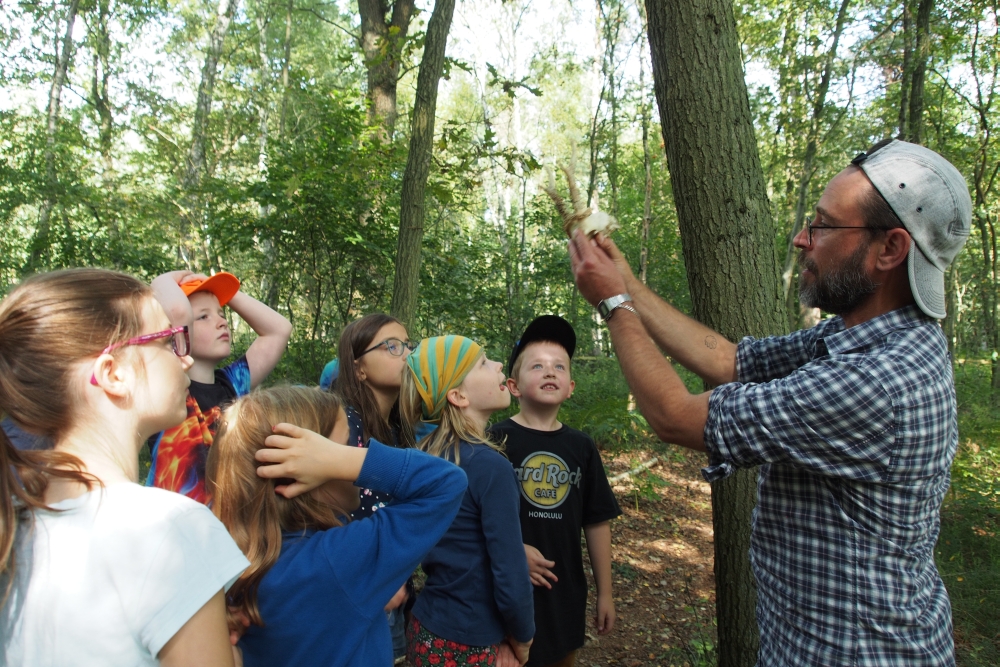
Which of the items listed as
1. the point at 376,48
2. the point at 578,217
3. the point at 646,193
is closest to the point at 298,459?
the point at 578,217

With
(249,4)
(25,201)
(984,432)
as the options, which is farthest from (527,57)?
(984,432)

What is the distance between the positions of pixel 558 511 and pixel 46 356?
6.50ft

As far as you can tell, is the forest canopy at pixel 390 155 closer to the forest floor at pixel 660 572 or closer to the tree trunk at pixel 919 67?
the tree trunk at pixel 919 67

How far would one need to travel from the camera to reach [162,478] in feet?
7.32

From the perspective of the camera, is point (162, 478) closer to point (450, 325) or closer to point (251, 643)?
point (251, 643)

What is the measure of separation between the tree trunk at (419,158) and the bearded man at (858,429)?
3.48m

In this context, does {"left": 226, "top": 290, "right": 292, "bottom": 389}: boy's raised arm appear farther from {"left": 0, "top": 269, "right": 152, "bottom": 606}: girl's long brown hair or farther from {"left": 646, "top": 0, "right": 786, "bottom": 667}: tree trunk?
{"left": 646, "top": 0, "right": 786, "bottom": 667}: tree trunk

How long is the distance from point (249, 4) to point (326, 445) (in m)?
29.4

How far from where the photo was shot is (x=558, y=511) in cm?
267

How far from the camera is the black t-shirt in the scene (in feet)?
8.44

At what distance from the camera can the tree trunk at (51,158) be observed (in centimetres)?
883

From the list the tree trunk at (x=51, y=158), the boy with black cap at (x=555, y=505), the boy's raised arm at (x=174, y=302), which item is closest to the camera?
the boy's raised arm at (x=174, y=302)

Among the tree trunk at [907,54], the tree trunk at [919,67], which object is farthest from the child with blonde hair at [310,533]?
the tree trunk at [919,67]

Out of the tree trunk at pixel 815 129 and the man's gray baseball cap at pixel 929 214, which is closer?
the man's gray baseball cap at pixel 929 214
